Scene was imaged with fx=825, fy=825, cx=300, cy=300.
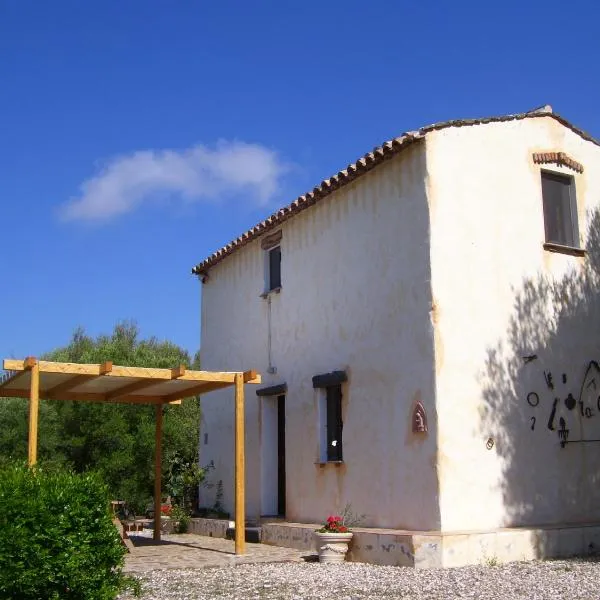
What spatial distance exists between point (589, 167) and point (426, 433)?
5.39m

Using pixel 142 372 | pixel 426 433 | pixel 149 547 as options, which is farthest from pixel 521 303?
pixel 149 547

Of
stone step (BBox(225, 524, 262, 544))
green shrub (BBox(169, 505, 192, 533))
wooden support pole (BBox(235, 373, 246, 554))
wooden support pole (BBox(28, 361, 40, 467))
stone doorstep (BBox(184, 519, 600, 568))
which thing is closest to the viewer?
stone doorstep (BBox(184, 519, 600, 568))

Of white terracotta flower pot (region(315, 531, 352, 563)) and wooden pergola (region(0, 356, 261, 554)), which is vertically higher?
wooden pergola (region(0, 356, 261, 554))

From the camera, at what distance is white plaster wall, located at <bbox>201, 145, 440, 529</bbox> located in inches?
455

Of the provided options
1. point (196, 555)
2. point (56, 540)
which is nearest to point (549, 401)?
point (196, 555)

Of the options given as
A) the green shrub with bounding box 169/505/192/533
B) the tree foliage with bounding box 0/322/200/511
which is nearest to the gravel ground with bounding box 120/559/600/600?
the green shrub with bounding box 169/505/192/533

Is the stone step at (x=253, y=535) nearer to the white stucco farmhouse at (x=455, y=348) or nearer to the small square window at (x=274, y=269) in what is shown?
the white stucco farmhouse at (x=455, y=348)

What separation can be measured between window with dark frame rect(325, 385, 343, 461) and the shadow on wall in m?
2.92

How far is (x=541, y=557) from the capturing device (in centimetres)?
1082

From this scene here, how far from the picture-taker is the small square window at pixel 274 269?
15961mm

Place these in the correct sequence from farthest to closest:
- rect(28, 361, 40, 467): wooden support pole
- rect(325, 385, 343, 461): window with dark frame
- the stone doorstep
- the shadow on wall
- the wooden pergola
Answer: rect(325, 385, 343, 461): window with dark frame, the shadow on wall, the wooden pergola, rect(28, 361, 40, 467): wooden support pole, the stone doorstep

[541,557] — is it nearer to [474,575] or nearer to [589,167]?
[474,575]

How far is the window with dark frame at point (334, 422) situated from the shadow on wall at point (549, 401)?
2.92 metres

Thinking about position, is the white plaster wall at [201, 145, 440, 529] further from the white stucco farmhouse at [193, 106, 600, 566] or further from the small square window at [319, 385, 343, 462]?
the small square window at [319, 385, 343, 462]
